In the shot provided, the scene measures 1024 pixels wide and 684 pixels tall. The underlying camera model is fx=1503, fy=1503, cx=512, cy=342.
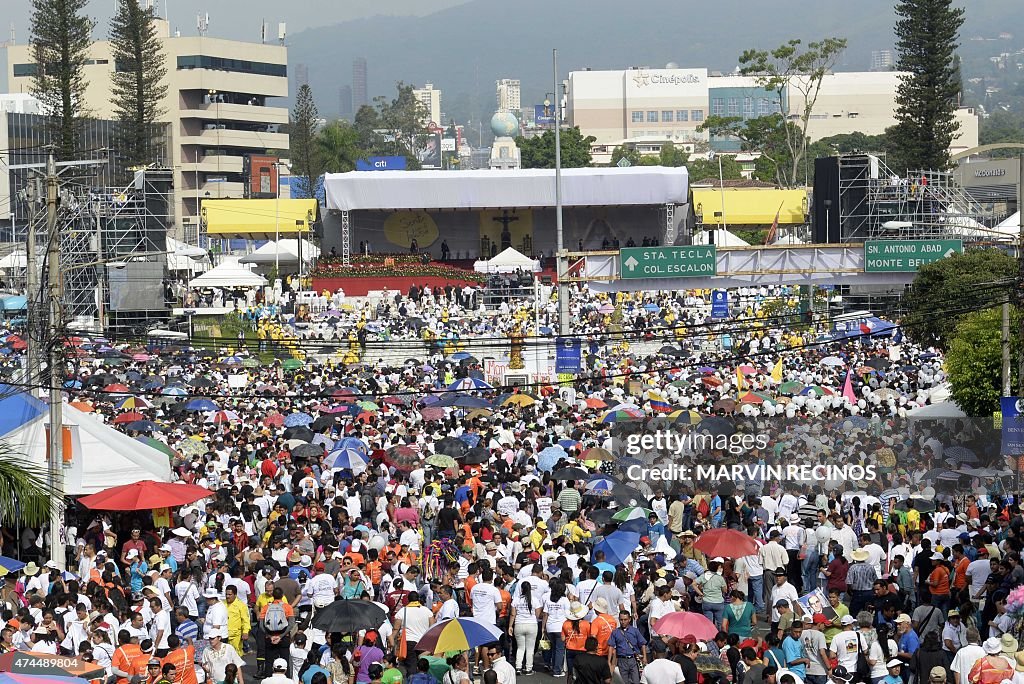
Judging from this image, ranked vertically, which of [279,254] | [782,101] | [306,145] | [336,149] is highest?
[782,101]

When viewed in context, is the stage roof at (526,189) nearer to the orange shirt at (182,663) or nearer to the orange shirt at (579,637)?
the orange shirt at (579,637)

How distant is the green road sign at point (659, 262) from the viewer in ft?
107

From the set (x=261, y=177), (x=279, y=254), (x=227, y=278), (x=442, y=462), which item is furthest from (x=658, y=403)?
(x=261, y=177)

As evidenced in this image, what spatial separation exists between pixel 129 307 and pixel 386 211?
27.0 m

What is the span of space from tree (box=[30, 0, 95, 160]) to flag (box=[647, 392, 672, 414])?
31163mm

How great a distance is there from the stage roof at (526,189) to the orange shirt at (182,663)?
168 feet

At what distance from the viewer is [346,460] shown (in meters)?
19.8

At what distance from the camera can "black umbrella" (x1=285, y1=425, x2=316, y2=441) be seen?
22250mm

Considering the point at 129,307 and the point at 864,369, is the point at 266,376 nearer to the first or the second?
the point at 129,307

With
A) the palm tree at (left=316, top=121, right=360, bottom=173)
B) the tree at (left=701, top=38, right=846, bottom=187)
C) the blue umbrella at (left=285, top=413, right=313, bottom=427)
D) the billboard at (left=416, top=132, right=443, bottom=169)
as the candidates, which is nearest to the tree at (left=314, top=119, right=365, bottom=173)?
the palm tree at (left=316, top=121, right=360, bottom=173)

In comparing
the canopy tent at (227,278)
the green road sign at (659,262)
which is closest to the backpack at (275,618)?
the green road sign at (659,262)

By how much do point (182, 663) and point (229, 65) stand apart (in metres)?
87.4

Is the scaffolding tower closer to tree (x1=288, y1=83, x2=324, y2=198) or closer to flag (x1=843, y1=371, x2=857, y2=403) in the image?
flag (x1=843, y1=371, x2=857, y2=403)

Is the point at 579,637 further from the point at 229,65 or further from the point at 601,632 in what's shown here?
the point at 229,65
